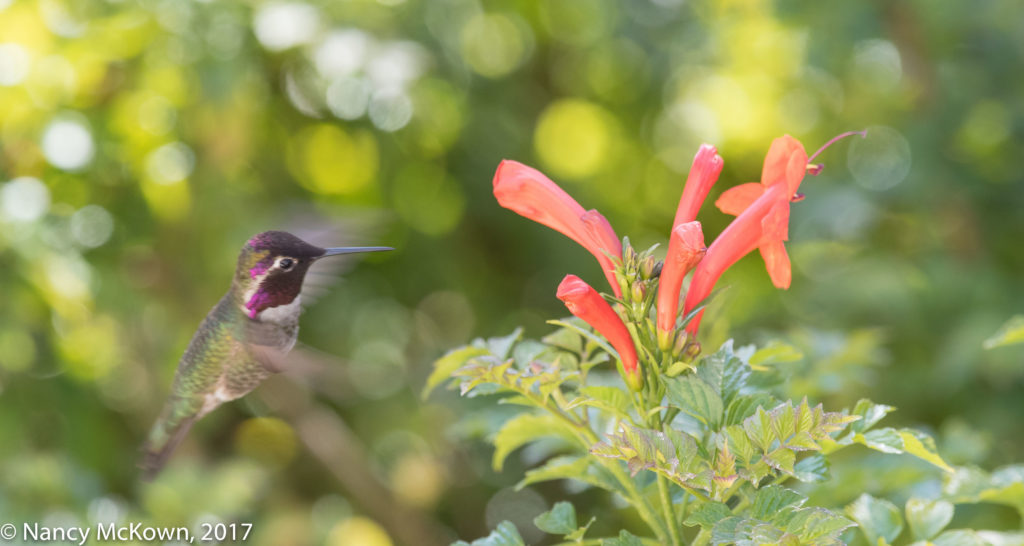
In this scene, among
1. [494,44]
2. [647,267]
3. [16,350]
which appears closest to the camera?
[647,267]

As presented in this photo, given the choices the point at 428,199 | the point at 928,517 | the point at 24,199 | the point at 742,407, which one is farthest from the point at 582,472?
the point at 428,199

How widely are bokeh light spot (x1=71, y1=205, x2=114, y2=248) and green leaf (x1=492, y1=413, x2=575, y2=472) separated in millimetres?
2260

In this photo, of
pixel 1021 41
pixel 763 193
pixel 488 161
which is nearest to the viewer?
pixel 763 193

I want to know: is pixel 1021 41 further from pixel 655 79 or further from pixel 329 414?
pixel 329 414

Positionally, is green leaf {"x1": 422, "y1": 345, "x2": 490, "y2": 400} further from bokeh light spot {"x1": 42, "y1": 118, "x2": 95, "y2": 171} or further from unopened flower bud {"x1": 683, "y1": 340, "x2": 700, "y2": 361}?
bokeh light spot {"x1": 42, "y1": 118, "x2": 95, "y2": 171}

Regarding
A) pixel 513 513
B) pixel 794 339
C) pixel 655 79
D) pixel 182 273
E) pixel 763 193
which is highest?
pixel 655 79

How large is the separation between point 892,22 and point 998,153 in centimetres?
77

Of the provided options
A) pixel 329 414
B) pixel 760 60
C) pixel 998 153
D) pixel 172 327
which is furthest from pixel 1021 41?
pixel 172 327

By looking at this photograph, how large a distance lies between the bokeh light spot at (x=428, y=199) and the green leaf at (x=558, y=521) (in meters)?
2.75

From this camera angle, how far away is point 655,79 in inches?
174

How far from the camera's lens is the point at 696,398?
50.8 inches

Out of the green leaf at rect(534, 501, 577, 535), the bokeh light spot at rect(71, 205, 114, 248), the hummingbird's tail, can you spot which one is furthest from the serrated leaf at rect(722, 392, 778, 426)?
the bokeh light spot at rect(71, 205, 114, 248)

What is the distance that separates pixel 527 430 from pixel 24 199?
7.62ft

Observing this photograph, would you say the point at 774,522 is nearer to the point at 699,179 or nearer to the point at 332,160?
the point at 699,179
